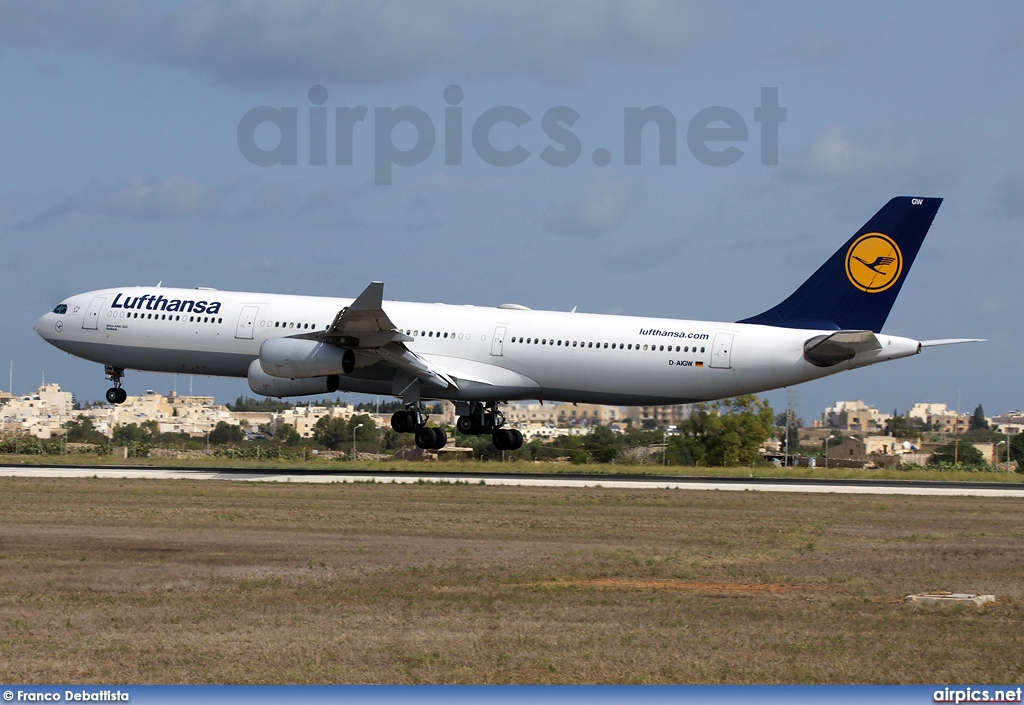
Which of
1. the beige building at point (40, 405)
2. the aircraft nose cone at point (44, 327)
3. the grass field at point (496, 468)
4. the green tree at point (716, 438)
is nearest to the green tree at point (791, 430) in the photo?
the green tree at point (716, 438)

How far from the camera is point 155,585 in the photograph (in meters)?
17.7

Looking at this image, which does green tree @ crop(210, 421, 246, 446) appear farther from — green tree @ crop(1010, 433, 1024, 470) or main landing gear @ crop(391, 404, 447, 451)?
green tree @ crop(1010, 433, 1024, 470)

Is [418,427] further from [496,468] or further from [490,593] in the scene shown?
[490,593]

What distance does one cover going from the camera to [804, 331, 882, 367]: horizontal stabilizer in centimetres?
4165

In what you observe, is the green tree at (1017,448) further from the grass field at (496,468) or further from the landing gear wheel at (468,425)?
the landing gear wheel at (468,425)

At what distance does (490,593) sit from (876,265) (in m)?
29.8

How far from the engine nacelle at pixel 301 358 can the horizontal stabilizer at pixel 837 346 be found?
51.3ft

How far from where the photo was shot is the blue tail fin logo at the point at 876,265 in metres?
43.7

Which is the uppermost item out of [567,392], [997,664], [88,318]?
[88,318]

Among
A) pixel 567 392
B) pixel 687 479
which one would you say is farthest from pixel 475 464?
pixel 687 479

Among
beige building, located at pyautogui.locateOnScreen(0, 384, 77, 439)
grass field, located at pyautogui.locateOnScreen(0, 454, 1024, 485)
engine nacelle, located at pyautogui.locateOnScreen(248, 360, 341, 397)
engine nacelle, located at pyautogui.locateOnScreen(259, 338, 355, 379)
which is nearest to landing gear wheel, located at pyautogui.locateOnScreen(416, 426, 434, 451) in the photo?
grass field, located at pyautogui.locateOnScreen(0, 454, 1024, 485)

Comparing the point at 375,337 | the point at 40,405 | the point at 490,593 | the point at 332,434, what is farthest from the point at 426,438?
the point at 40,405

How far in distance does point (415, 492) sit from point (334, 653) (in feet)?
70.7

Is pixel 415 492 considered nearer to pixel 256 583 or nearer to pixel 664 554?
pixel 664 554
